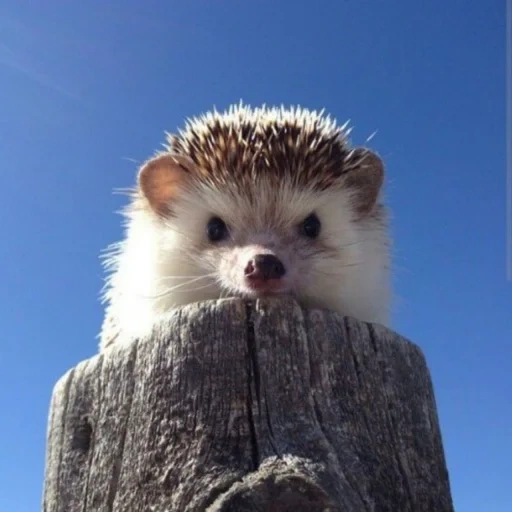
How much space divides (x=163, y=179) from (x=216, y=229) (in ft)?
1.77

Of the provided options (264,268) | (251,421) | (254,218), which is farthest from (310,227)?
(251,421)

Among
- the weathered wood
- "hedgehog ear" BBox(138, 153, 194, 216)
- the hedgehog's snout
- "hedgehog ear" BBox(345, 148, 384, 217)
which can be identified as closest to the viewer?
the weathered wood

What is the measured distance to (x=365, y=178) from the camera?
5.17m

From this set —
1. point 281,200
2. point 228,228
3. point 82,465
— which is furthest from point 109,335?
point 82,465

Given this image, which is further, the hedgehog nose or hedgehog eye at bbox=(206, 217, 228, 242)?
hedgehog eye at bbox=(206, 217, 228, 242)

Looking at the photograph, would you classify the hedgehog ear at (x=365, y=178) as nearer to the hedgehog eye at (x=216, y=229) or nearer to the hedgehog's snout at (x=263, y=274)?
the hedgehog eye at (x=216, y=229)

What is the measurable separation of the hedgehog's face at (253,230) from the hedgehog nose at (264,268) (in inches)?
0.9

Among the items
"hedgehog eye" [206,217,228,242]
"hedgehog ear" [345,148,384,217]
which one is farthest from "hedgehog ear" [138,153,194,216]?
"hedgehog ear" [345,148,384,217]

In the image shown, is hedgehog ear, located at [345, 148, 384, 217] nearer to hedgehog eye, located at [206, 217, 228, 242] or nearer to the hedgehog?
the hedgehog

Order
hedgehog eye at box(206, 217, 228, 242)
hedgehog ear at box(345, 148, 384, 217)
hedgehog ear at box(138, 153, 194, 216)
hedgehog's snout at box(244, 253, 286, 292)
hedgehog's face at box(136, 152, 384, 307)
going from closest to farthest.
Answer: hedgehog's snout at box(244, 253, 286, 292), hedgehog's face at box(136, 152, 384, 307), hedgehog eye at box(206, 217, 228, 242), hedgehog ear at box(138, 153, 194, 216), hedgehog ear at box(345, 148, 384, 217)

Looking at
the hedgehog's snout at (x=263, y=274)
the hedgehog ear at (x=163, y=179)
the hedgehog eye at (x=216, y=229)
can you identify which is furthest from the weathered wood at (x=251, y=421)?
the hedgehog ear at (x=163, y=179)

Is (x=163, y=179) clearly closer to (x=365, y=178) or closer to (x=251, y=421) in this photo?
(x=365, y=178)

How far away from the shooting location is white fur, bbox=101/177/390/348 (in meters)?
4.48

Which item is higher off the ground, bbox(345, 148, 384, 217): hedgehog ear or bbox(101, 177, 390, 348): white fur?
bbox(345, 148, 384, 217): hedgehog ear
